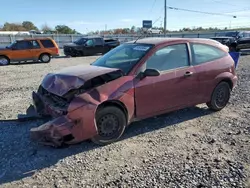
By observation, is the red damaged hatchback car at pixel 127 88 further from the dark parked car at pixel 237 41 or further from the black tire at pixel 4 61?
the dark parked car at pixel 237 41

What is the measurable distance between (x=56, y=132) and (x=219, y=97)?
148 inches

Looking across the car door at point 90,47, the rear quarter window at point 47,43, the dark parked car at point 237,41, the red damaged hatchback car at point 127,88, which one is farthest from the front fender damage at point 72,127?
the dark parked car at point 237,41

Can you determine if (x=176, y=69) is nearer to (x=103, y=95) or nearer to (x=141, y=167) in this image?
(x=103, y=95)

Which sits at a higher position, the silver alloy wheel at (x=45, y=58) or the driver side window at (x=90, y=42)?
the driver side window at (x=90, y=42)

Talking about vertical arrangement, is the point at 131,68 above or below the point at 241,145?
above

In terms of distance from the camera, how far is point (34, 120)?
505cm

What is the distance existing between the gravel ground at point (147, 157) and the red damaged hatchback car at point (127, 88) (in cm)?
32

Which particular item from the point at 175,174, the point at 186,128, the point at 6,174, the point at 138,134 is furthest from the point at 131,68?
the point at 6,174

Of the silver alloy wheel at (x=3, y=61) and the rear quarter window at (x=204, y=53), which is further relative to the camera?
the silver alloy wheel at (x=3, y=61)

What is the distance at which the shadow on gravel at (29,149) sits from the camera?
3344mm

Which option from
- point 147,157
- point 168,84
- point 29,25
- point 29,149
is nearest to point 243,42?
point 168,84

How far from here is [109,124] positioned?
13.1ft

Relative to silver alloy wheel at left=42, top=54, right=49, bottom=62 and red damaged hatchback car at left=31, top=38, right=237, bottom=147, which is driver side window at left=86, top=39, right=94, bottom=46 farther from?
red damaged hatchback car at left=31, top=38, right=237, bottom=147

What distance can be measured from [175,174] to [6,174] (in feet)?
7.46
